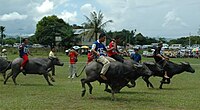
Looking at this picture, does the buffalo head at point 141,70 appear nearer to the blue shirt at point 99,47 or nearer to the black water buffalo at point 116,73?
the black water buffalo at point 116,73

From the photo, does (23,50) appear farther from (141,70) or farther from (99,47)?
(141,70)

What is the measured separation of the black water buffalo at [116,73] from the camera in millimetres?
13961

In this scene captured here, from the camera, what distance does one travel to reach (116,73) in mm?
14008

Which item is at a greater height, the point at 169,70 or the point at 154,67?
the point at 154,67

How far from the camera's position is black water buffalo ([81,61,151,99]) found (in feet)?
45.8

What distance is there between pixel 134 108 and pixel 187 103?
2425 millimetres

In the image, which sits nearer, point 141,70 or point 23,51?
point 141,70

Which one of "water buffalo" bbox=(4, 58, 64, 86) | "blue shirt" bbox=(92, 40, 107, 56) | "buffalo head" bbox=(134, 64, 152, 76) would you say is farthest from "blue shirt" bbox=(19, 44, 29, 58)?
"buffalo head" bbox=(134, 64, 152, 76)

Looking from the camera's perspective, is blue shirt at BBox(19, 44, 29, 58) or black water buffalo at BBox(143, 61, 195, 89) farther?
blue shirt at BBox(19, 44, 29, 58)

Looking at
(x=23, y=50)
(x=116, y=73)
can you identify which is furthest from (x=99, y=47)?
(x=23, y=50)

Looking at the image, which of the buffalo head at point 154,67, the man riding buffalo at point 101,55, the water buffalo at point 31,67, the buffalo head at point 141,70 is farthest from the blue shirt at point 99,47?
the water buffalo at point 31,67

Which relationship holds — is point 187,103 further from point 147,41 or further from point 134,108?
point 147,41

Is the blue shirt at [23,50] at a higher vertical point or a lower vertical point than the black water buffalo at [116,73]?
higher

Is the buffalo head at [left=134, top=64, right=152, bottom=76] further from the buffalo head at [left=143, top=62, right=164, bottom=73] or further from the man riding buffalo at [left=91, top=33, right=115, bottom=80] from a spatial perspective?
the buffalo head at [left=143, top=62, right=164, bottom=73]
